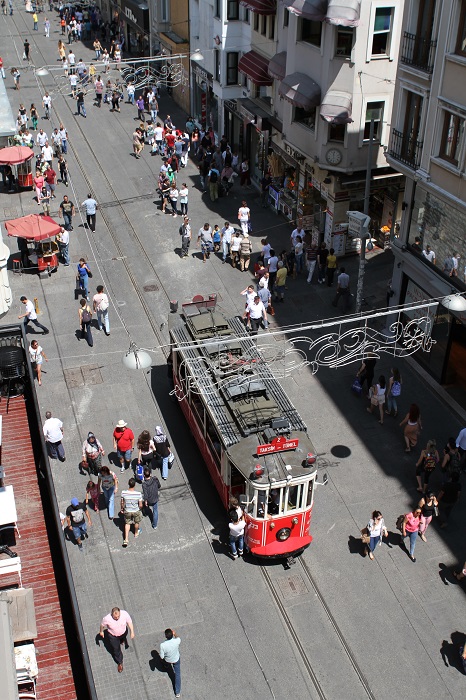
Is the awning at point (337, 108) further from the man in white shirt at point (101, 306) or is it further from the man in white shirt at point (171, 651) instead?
the man in white shirt at point (171, 651)

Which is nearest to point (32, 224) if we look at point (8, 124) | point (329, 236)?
point (8, 124)

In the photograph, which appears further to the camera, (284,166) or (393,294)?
(284,166)

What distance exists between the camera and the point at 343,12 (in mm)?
27047

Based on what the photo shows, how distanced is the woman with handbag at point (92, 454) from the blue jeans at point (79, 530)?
6.94ft

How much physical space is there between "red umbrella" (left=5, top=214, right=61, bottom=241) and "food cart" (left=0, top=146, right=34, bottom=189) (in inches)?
300

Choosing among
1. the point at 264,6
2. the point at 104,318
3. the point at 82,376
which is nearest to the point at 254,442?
the point at 82,376

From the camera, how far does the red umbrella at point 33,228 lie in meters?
29.5

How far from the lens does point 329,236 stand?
31969mm

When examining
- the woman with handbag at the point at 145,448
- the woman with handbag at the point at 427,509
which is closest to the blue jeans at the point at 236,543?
the woman with handbag at the point at 145,448

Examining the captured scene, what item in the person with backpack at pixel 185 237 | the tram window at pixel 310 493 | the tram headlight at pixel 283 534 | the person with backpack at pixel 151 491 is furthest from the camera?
the person with backpack at pixel 185 237

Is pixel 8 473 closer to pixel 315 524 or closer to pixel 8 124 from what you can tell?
pixel 315 524

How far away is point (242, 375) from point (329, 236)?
13973 mm

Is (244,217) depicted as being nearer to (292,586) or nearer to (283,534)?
(283,534)

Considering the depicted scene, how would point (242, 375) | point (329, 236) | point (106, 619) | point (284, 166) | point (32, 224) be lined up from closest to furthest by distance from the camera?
point (106, 619) → point (242, 375) → point (32, 224) → point (329, 236) → point (284, 166)
